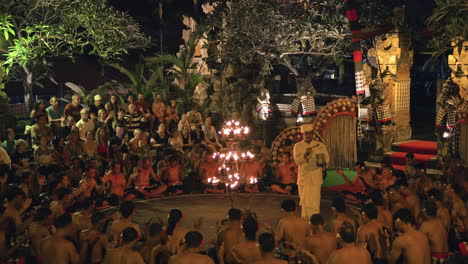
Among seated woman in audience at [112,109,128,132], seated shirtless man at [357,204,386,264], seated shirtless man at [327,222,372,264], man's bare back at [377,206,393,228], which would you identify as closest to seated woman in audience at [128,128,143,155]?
seated woman in audience at [112,109,128,132]

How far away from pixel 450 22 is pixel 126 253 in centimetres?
1096

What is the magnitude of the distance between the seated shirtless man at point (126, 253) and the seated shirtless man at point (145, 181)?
6860 millimetres

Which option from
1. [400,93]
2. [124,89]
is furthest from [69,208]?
[124,89]

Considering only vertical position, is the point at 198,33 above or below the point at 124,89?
above

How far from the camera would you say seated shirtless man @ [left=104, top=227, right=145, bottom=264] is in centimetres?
597

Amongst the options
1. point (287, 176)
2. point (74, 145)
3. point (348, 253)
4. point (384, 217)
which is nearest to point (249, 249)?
point (348, 253)

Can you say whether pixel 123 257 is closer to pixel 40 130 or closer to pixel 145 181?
pixel 145 181

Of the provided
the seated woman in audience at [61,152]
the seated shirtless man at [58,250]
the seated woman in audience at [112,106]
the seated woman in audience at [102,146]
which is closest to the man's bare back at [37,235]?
the seated shirtless man at [58,250]

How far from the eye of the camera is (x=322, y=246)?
6770 millimetres

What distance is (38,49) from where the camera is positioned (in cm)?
1709

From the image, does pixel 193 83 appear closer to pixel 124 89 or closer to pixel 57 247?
pixel 124 89

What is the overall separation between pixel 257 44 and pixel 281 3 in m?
1.53

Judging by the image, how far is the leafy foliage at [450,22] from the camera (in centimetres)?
1347

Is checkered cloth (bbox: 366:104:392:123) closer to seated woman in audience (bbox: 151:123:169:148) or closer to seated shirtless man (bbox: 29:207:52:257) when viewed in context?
seated woman in audience (bbox: 151:123:169:148)
